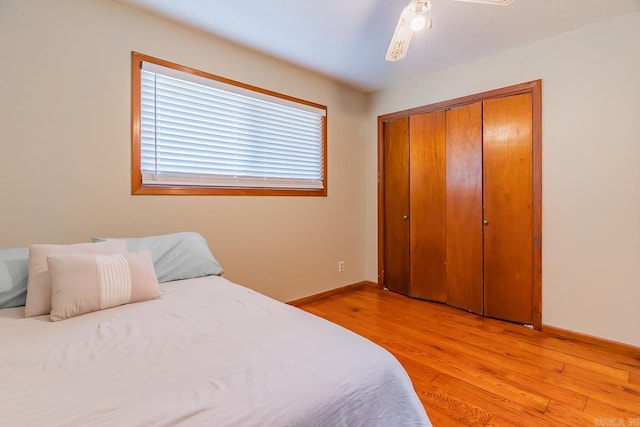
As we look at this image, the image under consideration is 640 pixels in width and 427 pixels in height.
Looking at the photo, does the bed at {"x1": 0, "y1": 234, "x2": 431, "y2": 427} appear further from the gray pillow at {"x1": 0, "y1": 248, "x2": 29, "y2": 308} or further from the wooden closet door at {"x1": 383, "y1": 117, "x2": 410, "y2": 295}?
the wooden closet door at {"x1": 383, "y1": 117, "x2": 410, "y2": 295}

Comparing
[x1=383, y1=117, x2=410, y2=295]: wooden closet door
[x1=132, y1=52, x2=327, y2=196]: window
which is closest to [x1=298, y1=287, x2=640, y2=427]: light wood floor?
[x1=383, y1=117, x2=410, y2=295]: wooden closet door

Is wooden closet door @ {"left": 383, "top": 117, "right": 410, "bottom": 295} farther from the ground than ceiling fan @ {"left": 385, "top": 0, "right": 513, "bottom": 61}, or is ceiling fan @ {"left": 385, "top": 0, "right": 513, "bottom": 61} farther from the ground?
ceiling fan @ {"left": 385, "top": 0, "right": 513, "bottom": 61}

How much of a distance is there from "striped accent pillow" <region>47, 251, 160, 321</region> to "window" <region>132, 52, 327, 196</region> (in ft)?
2.66

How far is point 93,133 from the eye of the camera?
1.91 meters

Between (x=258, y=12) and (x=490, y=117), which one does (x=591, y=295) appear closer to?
(x=490, y=117)

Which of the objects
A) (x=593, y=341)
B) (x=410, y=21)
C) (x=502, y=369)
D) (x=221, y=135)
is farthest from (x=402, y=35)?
(x=593, y=341)

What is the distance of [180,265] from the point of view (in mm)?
1860

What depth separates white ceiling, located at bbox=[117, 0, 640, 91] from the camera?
1.97 metres

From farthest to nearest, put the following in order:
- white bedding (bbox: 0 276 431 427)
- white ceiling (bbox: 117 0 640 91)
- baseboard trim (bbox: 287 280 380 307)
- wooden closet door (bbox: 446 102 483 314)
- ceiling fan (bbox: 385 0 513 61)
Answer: baseboard trim (bbox: 287 280 380 307) → wooden closet door (bbox: 446 102 483 314) → white ceiling (bbox: 117 0 640 91) → ceiling fan (bbox: 385 0 513 61) → white bedding (bbox: 0 276 431 427)

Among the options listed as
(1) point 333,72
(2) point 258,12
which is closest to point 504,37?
(1) point 333,72

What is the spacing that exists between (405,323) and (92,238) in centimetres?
Answer: 243

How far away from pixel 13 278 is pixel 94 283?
0.44m

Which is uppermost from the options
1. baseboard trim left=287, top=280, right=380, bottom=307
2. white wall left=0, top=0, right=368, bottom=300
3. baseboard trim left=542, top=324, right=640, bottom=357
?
white wall left=0, top=0, right=368, bottom=300

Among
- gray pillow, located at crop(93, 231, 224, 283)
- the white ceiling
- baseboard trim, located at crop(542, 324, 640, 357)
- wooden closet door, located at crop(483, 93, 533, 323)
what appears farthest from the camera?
wooden closet door, located at crop(483, 93, 533, 323)
